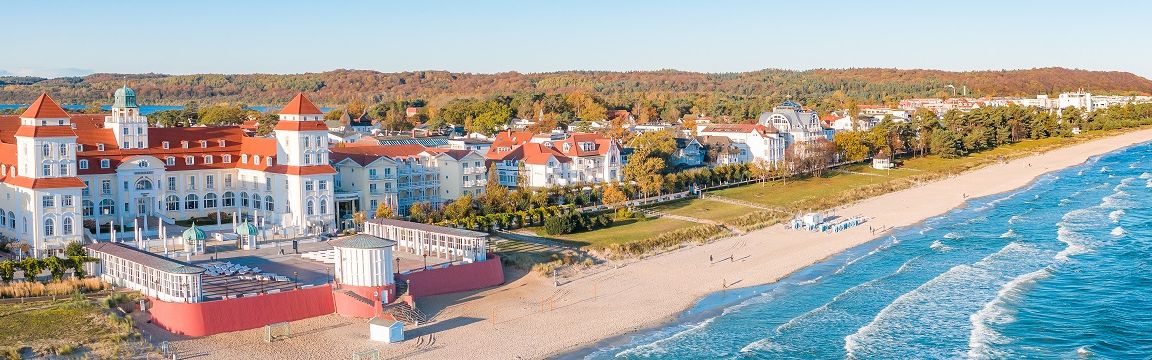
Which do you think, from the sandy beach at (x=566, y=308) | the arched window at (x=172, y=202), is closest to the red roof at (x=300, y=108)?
the arched window at (x=172, y=202)

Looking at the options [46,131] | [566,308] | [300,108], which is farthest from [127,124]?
[566,308]

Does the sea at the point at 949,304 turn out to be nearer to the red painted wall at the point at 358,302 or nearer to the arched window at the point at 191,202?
the red painted wall at the point at 358,302

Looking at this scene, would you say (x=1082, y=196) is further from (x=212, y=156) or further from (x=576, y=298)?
(x=212, y=156)

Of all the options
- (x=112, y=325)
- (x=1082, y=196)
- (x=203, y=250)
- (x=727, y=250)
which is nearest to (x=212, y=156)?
(x=203, y=250)

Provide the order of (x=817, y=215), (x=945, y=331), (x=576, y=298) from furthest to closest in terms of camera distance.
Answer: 1. (x=817, y=215)
2. (x=576, y=298)
3. (x=945, y=331)

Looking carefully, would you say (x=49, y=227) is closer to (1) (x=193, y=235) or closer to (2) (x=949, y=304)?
(1) (x=193, y=235)

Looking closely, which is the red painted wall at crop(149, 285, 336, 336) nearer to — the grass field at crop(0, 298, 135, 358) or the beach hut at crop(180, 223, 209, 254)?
the grass field at crop(0, 298, 135, 358)
